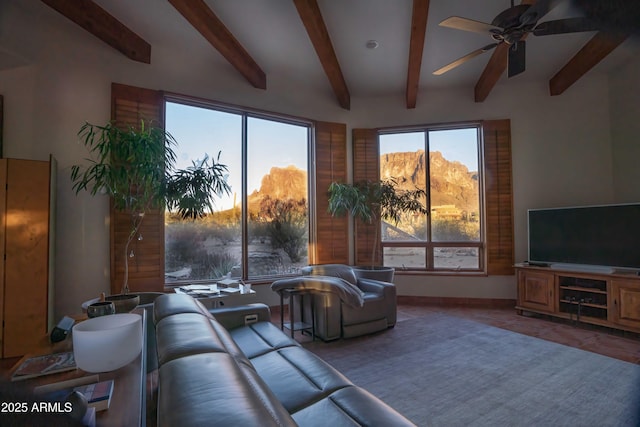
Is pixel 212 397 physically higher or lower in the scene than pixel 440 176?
lower

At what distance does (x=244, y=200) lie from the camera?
14.0ft

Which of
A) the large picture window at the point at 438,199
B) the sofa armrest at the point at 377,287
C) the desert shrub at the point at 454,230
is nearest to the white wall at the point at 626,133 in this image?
the large picture window at the point at 438,199

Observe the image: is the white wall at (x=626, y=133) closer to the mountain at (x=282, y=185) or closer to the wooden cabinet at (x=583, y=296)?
the wooden cabinet at (x=583, y=296)

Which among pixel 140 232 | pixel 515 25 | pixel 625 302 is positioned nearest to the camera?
pixel 515 25

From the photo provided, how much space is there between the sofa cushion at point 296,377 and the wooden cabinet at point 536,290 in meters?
3.54

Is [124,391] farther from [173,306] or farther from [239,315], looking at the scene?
[239,315]

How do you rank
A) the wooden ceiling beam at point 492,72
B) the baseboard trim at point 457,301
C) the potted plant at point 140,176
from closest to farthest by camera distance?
the potted plant at point 140,176, the wooden ceiling beam at point 492,72, the baseboard trim at point 457,301

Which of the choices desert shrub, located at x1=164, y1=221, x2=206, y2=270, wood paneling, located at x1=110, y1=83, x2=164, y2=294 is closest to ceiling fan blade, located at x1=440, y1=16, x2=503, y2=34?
wood paneling, located at x1=110, y1=83, x2=164, y2=294

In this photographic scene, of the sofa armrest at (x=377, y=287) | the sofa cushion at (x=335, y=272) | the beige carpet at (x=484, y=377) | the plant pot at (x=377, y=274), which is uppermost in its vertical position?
the sofa cushion at (x=335, y=272)

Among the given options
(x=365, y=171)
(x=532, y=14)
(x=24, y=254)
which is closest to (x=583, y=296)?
(x=365, y=171)

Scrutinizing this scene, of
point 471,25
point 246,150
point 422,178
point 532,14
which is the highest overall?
point 471,25

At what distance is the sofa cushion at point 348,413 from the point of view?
1218 mm

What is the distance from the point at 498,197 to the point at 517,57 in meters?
2.40

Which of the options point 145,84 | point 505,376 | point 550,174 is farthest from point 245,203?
point 550,174
